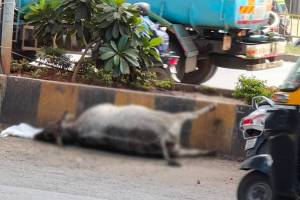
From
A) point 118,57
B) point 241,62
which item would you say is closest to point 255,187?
point 118,57

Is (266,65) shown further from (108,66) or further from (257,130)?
(108,66)

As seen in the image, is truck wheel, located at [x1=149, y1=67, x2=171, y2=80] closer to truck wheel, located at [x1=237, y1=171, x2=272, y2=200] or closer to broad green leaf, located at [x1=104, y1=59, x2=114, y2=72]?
broad green leaf, located at [x1=104, y1=59, x2=114, y2=72]

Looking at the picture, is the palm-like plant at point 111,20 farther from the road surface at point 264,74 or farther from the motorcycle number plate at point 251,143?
the road surface at point 264,74

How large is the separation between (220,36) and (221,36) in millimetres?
13

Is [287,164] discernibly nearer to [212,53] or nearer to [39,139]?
[39,139]

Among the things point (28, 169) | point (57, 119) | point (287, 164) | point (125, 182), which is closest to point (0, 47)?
point (28, 169)

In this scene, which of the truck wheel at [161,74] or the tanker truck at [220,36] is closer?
the truck wheel at [161,74]

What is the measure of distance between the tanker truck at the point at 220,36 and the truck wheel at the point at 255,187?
1.74 m

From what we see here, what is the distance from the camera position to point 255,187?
14.3 feet

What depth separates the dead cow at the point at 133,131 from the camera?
1.47m

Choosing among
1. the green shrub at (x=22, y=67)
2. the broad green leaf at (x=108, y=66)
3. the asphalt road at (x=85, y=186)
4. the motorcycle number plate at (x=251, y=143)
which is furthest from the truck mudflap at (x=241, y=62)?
the broad green leaf at (x=108, y=66)

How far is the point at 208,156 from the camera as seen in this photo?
1.67 m

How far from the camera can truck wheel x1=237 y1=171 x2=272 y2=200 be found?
4.28 meters

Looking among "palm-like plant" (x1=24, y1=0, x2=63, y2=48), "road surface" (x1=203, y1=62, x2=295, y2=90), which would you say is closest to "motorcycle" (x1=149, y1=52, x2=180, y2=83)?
"palm-like plant" (x1=24, y1=0, x2=63, y2=48)
